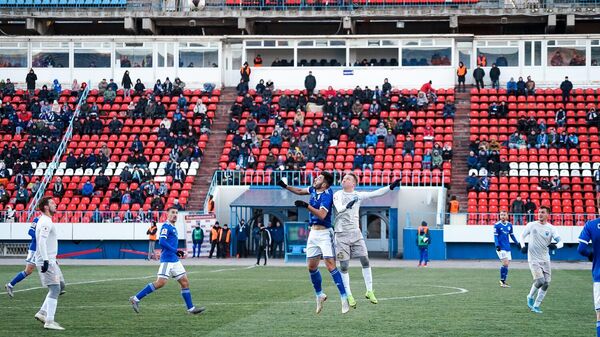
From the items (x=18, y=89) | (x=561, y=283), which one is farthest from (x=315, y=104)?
(x=561, y=283)

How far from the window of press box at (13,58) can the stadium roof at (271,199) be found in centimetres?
1999

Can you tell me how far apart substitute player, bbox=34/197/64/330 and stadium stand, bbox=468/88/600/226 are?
30777 millimetres

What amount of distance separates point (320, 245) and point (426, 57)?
41.7 meters

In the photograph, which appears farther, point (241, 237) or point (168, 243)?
point (241, 237)

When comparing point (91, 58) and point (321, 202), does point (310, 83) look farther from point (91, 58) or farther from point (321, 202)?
point (321, 202)

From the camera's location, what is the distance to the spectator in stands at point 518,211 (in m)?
46.1

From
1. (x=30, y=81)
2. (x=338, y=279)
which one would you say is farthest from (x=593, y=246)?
(x=30, y=81)

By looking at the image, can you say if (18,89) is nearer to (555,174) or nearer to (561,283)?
(555,174)

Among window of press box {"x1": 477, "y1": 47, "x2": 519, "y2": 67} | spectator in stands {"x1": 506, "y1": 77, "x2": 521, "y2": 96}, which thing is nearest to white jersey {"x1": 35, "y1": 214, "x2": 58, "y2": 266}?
spectator in stands {"x1": 506, "y1": 77, "x2": 521, "y2": 96}

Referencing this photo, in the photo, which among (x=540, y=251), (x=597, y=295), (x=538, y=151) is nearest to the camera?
(x=597, y=295)

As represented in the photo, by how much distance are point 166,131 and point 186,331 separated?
→ 37695 mm

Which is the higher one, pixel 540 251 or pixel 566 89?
pixel 566 89

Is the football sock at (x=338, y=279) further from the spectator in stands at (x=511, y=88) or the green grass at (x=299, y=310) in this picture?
the spectator in stands at (x=511, y=88)

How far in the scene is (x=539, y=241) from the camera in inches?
867
